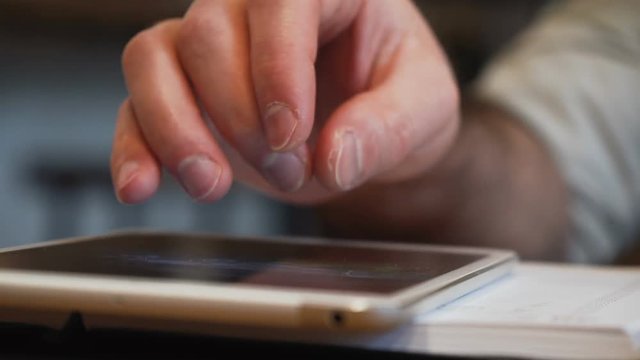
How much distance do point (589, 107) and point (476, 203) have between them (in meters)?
0.16

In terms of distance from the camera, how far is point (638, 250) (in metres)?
0.76

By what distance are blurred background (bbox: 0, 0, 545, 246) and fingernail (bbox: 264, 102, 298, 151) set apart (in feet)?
3.41

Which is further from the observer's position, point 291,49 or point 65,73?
point 65,73

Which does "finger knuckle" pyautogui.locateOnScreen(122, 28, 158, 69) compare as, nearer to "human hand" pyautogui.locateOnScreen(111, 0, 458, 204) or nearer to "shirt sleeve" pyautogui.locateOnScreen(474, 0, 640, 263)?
"human hand" pyautogui.locateOnScreen(111, 0, 458, 204)

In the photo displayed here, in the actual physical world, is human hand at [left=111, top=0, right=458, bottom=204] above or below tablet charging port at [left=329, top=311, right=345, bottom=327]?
above

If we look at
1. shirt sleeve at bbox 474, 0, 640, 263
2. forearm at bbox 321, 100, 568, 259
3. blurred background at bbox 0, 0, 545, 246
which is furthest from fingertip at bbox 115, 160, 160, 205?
blurred background at bbox 0, 0, 545, 246

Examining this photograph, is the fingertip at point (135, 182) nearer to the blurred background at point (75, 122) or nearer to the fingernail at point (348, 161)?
the fingernail at point (348, 161)

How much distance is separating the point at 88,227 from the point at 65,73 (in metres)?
0.23

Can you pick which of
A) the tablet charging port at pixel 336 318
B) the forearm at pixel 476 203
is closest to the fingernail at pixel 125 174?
the tablet charging port at pixel 336 318

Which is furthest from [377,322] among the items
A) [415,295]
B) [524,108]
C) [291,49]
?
[524,108]

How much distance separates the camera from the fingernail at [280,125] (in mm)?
296

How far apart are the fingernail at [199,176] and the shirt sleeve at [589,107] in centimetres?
45

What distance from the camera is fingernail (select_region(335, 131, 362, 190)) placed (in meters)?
0.30

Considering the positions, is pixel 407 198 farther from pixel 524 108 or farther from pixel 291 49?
pixel 291 49
